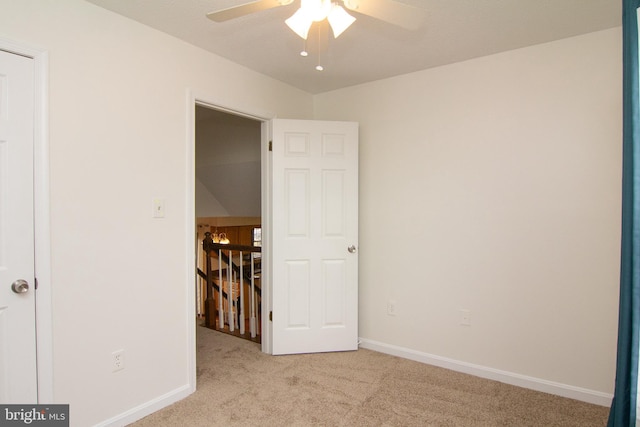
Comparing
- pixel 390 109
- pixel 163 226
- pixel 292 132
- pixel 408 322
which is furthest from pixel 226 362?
pixel 390 109

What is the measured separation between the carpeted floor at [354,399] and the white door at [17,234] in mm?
730

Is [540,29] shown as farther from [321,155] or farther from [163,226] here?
[163,226]

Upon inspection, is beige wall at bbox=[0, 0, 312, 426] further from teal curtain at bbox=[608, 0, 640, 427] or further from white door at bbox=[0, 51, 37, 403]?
teal curtain at bbox=[608, 0, 640, 427]

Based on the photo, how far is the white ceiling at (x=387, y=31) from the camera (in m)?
2.00

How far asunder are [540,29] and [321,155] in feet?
5.69

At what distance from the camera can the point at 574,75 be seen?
238 centimetres

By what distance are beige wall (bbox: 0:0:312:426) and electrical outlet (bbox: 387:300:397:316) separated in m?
1.65

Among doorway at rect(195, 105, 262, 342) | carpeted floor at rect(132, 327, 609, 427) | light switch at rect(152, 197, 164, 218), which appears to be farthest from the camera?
doorway at rect(195, 105, 262, 342)

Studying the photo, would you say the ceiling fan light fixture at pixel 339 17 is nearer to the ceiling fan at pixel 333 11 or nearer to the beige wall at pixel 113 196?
the ceiling fan at pixel 333 11

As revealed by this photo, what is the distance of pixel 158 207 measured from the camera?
230 cm

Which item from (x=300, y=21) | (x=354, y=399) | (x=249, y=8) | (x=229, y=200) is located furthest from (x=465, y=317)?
(x=229, y=200)

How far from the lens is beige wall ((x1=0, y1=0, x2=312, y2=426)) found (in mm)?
1867
